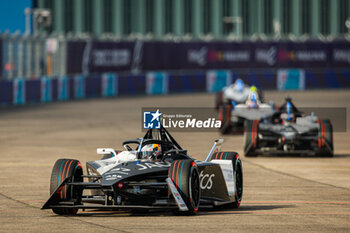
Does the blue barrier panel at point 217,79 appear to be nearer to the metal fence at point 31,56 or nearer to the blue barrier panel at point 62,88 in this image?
the metal fence at point 31,56

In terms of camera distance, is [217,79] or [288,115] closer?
[288,115]

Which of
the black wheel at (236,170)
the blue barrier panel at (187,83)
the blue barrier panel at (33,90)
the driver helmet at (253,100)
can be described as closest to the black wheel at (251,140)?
the driver helmet at (253,100)

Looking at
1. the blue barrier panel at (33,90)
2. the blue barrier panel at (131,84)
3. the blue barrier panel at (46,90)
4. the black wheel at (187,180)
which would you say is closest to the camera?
the black wheel at (187,180)

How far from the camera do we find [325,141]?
19531mm

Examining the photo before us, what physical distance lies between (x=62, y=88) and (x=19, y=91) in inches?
173

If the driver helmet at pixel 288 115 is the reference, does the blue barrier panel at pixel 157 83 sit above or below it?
below

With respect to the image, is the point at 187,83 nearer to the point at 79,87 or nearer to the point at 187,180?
the point at 79,87

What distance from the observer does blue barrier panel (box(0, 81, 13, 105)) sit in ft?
121

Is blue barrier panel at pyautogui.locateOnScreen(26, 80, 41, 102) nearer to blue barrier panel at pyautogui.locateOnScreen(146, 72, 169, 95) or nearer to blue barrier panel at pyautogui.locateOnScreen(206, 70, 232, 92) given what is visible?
blue barrier panel at pyautogui.locateOnScreen(146, 72, 169, 95)

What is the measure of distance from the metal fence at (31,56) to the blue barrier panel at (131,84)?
178 inches

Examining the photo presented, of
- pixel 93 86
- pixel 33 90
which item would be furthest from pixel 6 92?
pixel 93 86

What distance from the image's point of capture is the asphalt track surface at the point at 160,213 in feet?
34.7

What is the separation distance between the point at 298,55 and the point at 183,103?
1671cm

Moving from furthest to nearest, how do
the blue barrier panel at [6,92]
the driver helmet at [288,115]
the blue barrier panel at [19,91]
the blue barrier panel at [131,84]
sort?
the blue barrier panel at [131,84] < the blue barrier panel at [19,91] < the blue barrier panel at [6,92] < the driver helmet at [288,115]
